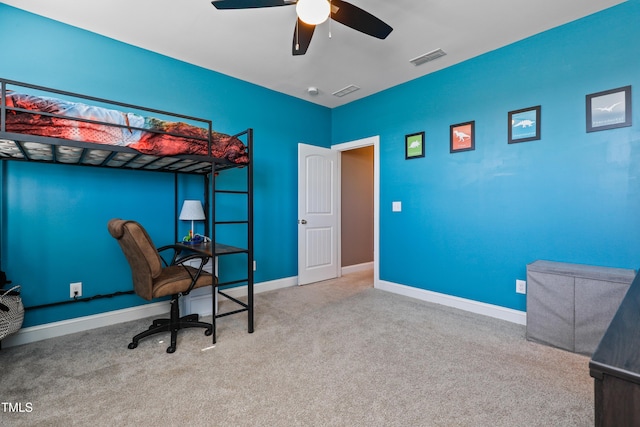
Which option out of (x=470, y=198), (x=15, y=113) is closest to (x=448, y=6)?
(x=470, y=198)

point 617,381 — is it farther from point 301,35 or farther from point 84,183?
point 84,183

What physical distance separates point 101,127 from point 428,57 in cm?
300

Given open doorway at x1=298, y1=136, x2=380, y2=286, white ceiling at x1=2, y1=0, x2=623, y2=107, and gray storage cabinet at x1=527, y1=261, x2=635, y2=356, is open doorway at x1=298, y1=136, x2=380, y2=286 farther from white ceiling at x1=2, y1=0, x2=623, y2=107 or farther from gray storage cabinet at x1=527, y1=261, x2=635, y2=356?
gray storage cabinet at x1=527, y1=261, x2=635, y2=356

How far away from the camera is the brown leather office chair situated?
2.07 m

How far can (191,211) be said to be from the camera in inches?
117

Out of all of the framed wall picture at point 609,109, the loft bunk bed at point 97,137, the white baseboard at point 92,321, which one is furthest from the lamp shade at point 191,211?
the framed wall picture at point 609,109

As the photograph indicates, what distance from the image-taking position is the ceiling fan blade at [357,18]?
1.84 metres

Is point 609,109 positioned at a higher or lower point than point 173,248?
higher

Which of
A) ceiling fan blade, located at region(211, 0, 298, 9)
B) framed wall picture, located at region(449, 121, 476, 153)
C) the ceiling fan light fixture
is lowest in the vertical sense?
framed wall picture, located at region(449, 121, 476, 153)

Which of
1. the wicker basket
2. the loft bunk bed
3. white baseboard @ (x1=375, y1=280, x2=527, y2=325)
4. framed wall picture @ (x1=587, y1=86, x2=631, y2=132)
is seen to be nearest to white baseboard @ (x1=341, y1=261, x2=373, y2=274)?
white baseboard @ (x1=375, y1=280, x2=527, y2=325)

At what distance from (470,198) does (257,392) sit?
2709 millimetres

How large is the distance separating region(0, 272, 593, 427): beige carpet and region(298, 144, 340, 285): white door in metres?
1.47

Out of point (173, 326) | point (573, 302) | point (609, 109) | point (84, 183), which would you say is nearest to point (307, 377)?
point (173, 326)

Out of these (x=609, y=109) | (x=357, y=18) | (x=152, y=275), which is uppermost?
(x=357, y=18)
